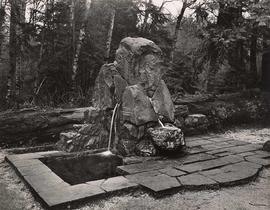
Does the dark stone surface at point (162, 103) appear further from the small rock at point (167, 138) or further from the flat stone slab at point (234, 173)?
the flat stone slab at point (234, 173)

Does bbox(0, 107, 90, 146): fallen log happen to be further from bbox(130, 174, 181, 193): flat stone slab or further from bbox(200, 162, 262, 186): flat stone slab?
bbox(200, 162, 262, 186): flat stone slab

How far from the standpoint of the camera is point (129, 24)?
11.8m

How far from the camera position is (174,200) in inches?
151

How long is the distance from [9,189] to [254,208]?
3131mm

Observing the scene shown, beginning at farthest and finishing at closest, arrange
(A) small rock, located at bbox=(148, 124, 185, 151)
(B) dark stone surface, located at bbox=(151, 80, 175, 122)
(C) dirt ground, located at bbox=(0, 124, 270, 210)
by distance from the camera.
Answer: (B) dark stone surface, located at bbox=(151, 80, 175, 122) < (A) small rock, located at bbox=(148, 124, 185, 151) < (C) dirt ground, located at bbox=(0, 124, 270, 210)

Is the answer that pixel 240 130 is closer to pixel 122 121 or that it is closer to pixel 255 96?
pixel 255 96

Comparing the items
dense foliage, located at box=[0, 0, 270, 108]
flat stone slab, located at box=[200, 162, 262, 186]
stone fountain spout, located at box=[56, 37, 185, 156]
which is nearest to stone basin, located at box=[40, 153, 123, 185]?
stone fountain spout, located at box=[56, 37, 185, 156]

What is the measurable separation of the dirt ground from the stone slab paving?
0.36 feet

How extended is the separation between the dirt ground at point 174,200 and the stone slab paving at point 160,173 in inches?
4.3

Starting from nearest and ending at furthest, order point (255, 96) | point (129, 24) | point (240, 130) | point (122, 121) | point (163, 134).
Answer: point (163, 134) < point (122, 121) < point (240, 130) < point (255, 96) < point (129, 24)

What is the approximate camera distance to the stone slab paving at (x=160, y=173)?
12.7 ft

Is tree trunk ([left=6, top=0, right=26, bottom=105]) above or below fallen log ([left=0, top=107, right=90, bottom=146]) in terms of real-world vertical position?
above

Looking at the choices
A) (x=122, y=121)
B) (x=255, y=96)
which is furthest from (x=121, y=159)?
(x=255, y=96)

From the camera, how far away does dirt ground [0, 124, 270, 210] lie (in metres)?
3.62
